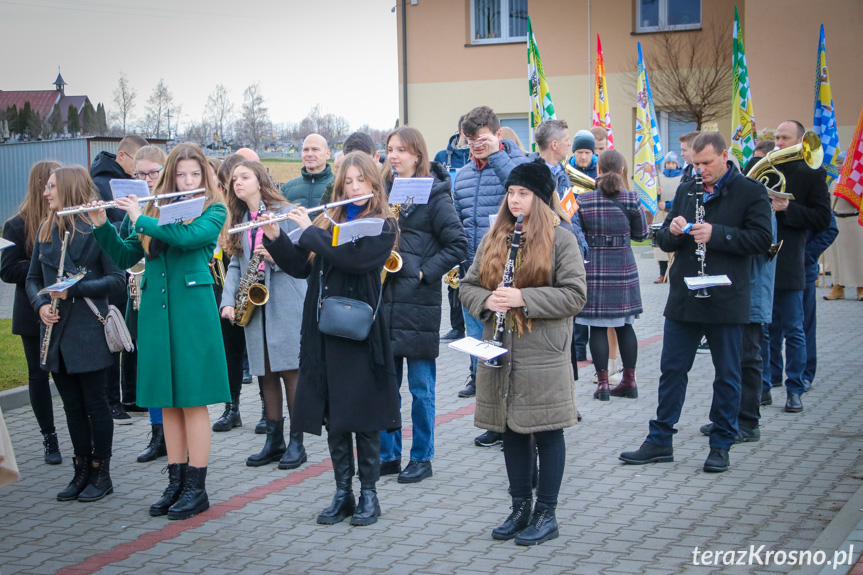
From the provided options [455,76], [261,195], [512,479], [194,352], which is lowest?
[512,479]

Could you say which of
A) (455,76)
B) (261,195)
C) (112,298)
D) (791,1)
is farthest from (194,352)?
(455,76)

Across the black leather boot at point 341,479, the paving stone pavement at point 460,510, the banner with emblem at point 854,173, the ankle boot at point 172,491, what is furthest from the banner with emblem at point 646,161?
the ankle boot at point 172,491

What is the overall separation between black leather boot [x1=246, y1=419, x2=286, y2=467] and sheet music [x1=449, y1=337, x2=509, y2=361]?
2.22 meters

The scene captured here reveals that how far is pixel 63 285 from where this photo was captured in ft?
19.4

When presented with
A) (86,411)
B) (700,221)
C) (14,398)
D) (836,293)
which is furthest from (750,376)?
(836,293)

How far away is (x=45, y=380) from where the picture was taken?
22.2 ft

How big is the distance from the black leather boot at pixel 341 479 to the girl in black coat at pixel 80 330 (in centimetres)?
154

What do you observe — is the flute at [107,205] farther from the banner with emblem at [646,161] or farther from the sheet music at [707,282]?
the banner with emblem at [646,161]

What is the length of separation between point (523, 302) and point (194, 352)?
2.00m

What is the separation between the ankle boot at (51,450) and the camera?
680 centimetres

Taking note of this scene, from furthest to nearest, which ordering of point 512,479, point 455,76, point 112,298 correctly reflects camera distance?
1. point 455,76
2. point 112,298
3. point 512,479

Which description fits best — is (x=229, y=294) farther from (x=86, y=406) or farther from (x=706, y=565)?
(x=706, y=565)

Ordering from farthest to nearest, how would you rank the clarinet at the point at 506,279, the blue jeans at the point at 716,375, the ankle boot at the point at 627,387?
the ankle boot at the point at 627,387, the blue jeans at the point at 716,375, the clarinet at the point at 506,279

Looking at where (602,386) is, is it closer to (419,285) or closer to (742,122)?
(419,285)
